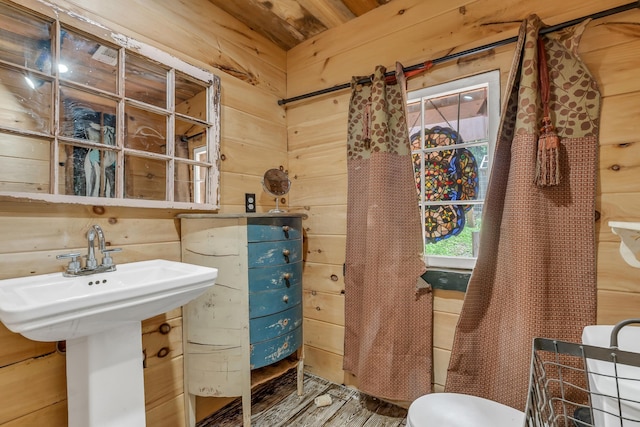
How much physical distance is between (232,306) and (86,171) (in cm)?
83

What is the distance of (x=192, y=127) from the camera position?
1592 mm

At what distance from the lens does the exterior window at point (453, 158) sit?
4.97 feet

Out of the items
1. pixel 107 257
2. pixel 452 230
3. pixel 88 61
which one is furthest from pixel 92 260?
pixel 452 230

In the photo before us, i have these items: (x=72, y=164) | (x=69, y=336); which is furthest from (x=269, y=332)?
(x=72, y=164)

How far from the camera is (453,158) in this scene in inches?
63.1

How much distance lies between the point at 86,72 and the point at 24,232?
669mm

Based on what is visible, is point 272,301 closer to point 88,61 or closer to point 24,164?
point 24,164

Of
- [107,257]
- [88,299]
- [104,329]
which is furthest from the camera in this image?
[107,257]

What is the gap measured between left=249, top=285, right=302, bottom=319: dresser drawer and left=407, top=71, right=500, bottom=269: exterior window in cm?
77

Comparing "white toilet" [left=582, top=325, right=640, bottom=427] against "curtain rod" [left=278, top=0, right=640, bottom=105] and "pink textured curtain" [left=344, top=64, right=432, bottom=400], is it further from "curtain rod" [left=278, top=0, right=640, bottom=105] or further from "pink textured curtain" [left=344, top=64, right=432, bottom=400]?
"curtain rod" [left=278, top=0, right=640, bottom=105]

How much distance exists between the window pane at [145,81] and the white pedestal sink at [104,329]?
0.81 m

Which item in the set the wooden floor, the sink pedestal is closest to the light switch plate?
the sink pedestal

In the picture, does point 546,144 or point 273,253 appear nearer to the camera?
point 546,144

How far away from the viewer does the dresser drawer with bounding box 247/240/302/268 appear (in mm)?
1442
